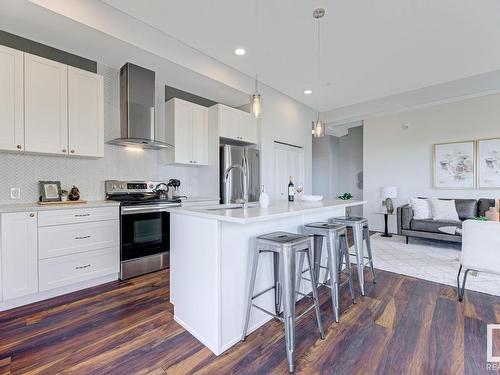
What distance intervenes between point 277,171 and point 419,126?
3.22 m

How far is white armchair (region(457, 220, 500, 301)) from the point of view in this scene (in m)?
2.19

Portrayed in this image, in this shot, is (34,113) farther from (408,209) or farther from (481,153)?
(481,153)

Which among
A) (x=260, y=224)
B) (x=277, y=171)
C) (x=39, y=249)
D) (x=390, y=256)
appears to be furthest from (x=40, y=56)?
(x=390, y=256)

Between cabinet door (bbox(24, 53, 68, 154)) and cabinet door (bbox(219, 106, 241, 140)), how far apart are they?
79.1 inches

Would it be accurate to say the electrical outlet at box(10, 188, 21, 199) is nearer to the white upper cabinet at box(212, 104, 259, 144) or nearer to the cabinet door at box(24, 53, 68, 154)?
the cabinet door at box(24, 53, 68, 154)

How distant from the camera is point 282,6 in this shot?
8.25 ft

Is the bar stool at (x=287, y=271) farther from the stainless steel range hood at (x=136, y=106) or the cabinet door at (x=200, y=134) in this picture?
the cabinet door at (x=200, y=134)

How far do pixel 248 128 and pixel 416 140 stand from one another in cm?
367

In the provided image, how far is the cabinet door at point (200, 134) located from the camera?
396 centimetres

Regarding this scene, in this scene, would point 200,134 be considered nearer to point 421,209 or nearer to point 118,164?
point 118,164

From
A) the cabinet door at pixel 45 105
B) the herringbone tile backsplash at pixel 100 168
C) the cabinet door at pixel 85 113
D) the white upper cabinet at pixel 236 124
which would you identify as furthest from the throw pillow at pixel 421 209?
the cabinet door at pixel 45 105

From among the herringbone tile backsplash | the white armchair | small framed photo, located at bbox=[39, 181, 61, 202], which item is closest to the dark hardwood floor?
the white armchair

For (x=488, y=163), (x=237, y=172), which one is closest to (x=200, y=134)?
(x=237, y=172)

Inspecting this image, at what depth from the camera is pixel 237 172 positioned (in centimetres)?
415
